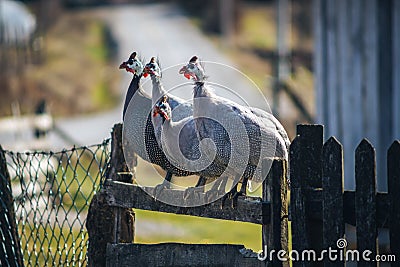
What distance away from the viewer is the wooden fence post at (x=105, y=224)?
5.70 m

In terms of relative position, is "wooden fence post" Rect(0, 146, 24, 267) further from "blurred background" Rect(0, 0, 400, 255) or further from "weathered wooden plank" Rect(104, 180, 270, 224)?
"blurred background" Rect(0, 0, 400, 255)

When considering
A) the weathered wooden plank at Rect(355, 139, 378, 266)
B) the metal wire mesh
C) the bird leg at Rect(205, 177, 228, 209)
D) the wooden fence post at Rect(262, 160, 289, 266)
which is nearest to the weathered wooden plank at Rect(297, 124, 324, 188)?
the wooden fence post at Rect(262, 160, 289, 266)

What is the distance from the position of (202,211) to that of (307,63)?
32235mm

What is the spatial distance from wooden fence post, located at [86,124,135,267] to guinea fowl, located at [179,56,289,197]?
687 millimetres

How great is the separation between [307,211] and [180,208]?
906 millimetres

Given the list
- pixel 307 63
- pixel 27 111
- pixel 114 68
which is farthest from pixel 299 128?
pixel 307 63

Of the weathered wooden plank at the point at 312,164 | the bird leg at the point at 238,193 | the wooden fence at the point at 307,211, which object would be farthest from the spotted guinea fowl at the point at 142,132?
the weathered wooden plank at the point at 312,164

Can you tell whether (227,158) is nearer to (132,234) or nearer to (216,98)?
(216,98)

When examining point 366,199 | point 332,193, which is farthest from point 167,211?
point 366,199

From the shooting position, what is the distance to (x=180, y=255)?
523 centimetres

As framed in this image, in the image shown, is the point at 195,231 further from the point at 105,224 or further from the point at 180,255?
the point at 180,255

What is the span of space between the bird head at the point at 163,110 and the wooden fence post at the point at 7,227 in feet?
4.90

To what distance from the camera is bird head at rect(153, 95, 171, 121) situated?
5.39 meters

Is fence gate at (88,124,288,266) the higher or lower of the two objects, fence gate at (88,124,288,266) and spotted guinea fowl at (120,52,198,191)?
the lower
